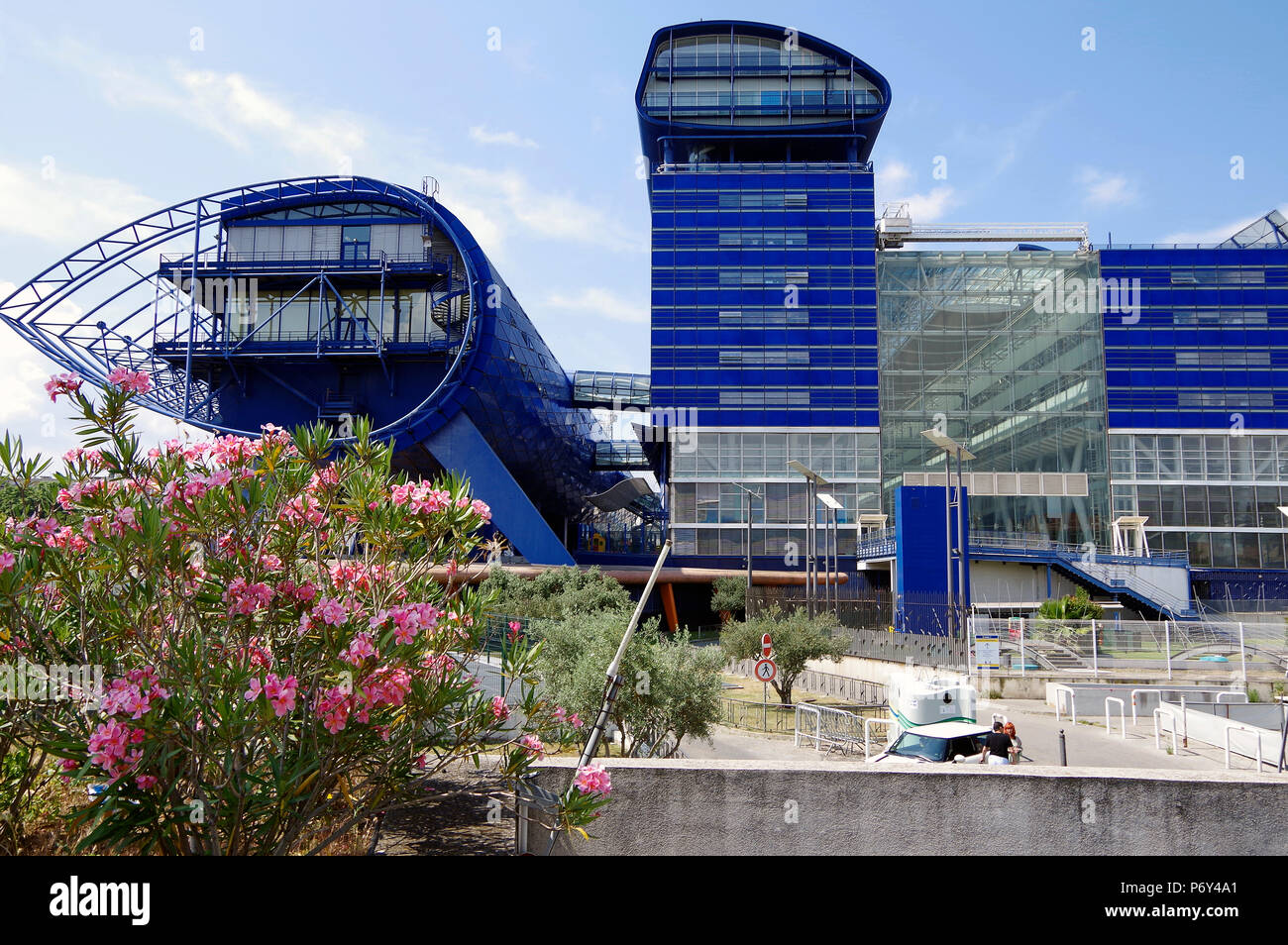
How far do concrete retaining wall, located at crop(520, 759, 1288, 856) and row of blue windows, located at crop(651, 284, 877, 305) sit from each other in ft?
172

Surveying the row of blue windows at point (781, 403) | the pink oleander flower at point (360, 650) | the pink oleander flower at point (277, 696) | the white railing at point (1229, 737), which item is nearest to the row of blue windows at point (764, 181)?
the row of blue windows at point (781, 403)

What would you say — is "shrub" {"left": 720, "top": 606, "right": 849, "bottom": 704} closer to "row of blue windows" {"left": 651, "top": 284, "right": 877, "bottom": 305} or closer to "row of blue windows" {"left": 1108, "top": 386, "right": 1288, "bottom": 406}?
"row of blue windows" {"left": 651, "top": 284, "right": 877, "bottom": 305}

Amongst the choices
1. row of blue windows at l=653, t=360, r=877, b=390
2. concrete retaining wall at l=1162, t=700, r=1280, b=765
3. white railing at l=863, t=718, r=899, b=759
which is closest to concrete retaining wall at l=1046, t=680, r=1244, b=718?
concrete retaining wall at l=1162, t=700, r=1280, b=765

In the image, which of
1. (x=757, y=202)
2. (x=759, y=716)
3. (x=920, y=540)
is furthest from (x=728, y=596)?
(x=757, y=202)

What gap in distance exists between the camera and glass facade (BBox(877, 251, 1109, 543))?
56.7 m

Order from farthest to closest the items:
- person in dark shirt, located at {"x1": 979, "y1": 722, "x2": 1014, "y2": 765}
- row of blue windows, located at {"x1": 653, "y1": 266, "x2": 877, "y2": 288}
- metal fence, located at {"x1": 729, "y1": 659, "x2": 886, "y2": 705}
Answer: row of blue windows, located at {"x1": 653, "y1": 266, "x2": 877, "y2": 288} < metal fence, located at {"x1": 729, "y1": 659, "x2": 886, "y2": 705} < person in dark shirt, located at {"x1": 979, "y1": 722, "x2": 1014, "y2": 765}

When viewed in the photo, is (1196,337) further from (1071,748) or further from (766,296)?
(1071,748)

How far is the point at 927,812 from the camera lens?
273 inches

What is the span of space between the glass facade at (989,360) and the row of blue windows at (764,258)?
2601 mm

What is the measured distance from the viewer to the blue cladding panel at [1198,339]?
55.1 m

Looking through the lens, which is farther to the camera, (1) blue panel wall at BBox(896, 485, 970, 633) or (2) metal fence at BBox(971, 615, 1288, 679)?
(1) blue panel wall at BBox(896, 485, 970, 633)

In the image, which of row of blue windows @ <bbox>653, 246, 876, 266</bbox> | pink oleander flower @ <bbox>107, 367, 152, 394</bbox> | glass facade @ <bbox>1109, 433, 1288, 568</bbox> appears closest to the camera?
pink oleander flower @ <bbox>107, 367, 152, 394</bbox>

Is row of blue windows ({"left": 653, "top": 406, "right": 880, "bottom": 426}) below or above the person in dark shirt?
above

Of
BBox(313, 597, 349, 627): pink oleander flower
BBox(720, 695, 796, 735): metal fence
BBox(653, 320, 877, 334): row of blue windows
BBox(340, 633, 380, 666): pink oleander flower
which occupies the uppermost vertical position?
BBox(653, 320, 877, 334): row of blue windows
